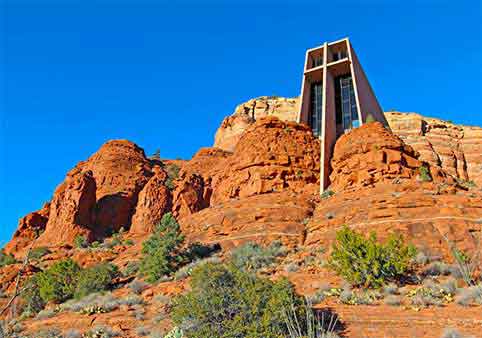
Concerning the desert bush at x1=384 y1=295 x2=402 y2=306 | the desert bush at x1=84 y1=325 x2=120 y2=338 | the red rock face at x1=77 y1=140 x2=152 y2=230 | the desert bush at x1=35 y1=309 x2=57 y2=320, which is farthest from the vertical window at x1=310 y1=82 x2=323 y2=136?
the desert bush at x1=84 y1=325 x2=120 y2=338

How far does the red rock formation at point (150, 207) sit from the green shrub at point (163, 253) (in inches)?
598

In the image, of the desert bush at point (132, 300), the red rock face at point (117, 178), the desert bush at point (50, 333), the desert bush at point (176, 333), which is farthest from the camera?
the red rock face at point (117, 178)

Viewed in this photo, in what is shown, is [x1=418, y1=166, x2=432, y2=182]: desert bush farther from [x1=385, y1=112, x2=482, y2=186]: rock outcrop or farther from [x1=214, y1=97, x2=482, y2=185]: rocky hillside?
[x1=385, y1=112, x2=482, y2=186]: rock outcrop

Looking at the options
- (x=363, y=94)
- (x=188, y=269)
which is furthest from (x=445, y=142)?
(x=188, y=269)

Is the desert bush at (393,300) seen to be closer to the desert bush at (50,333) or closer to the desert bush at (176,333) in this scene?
the desert bush at (176,333)

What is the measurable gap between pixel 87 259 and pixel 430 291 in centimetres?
2254

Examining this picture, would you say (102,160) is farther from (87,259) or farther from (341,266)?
(341,266)

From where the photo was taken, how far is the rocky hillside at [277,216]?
51.2 ft

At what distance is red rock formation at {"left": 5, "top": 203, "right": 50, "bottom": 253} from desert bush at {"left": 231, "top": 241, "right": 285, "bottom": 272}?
2504 centimetres

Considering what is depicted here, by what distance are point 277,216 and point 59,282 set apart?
40.8 ft

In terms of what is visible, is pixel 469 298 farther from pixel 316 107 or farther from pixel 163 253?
pixel 316 107

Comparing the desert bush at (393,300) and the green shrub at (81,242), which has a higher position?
the green shrub at (81,242)

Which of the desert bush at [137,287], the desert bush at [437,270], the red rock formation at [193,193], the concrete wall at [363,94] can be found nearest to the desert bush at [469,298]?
the desert bush at [437,270]

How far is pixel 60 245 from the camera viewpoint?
122 feet
